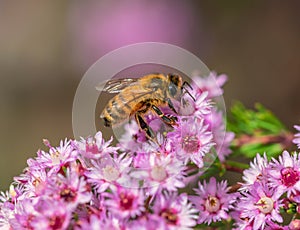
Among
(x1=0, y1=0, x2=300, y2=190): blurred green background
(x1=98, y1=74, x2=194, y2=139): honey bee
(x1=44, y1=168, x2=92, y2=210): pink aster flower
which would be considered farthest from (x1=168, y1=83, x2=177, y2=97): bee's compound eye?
(x1=0, y1=0, x2=300, y2=190): blurred green background

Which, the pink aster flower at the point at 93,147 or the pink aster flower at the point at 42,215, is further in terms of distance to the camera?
the pink aster flower at the point at 93,147

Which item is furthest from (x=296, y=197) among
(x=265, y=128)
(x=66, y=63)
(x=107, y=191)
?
(x=66, y=63)

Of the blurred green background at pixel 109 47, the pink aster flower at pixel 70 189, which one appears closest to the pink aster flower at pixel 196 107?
the pink aster flower at pixel 70 189

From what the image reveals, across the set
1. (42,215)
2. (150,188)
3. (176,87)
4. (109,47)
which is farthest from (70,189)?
(109,47)

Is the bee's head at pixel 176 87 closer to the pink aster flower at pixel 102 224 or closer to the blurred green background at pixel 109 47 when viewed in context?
the pink aster flower at pixel 102 224

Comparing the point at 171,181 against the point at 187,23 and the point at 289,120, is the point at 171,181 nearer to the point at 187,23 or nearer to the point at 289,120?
the point at 289,120

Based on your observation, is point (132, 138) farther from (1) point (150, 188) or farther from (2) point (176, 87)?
(1) point (150, 188)
